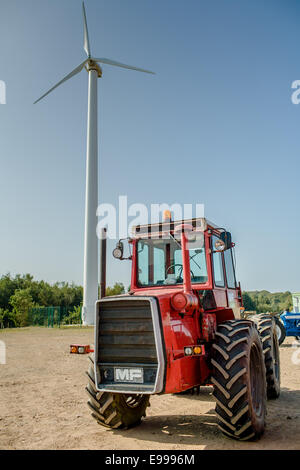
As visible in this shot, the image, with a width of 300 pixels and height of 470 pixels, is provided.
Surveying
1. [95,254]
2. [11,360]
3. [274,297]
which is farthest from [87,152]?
[274,297]

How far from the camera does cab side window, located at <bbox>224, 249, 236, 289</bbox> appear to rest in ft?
25.4

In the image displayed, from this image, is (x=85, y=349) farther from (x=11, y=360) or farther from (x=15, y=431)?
(x=11, y=360)

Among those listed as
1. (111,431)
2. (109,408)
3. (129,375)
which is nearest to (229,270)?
(129,375)

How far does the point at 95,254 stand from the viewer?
34594 mm

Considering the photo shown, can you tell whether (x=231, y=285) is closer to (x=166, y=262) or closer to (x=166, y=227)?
(x=166, y=262)

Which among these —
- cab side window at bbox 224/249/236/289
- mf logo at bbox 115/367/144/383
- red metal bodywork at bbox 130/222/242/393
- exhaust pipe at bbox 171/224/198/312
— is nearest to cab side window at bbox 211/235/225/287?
red metal bodywork at bbox 130/222/242/393

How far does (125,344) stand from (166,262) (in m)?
1.88

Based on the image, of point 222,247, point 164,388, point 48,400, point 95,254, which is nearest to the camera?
point 164,388

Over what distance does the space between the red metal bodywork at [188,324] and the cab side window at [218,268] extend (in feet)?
0.39

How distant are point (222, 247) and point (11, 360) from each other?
12.1 m

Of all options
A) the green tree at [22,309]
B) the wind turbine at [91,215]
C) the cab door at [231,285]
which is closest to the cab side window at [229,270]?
the cab door at [231,285]

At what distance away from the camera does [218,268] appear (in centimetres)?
714

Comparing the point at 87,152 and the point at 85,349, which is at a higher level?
the point at 87,152
